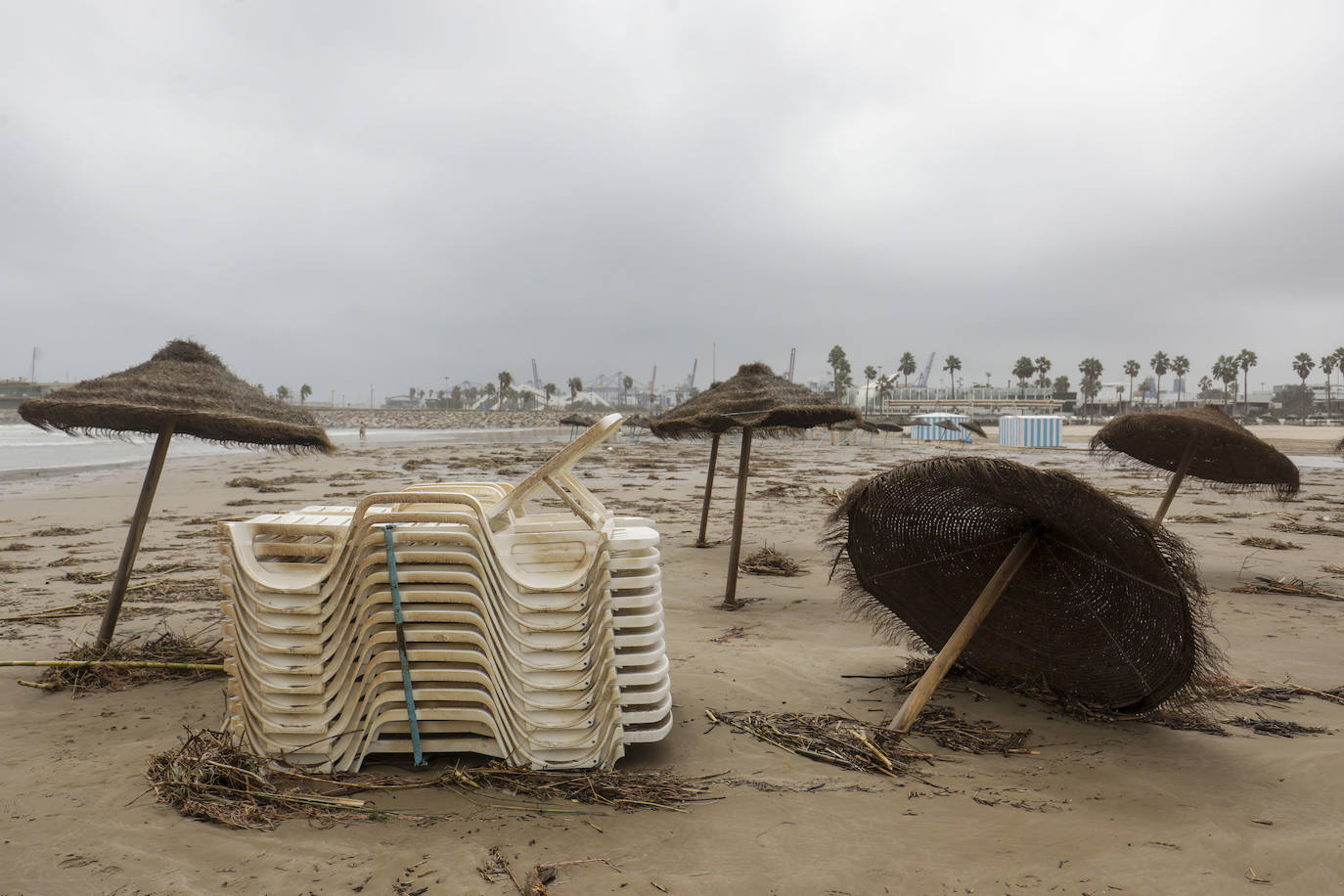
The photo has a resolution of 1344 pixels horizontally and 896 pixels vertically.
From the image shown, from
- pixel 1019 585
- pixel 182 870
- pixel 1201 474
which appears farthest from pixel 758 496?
pixel 182 870

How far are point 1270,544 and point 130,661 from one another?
11992mm

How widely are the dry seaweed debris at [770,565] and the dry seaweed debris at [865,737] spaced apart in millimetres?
3845

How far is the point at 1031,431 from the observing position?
38344 millimetres

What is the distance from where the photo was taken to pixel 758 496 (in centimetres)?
1443

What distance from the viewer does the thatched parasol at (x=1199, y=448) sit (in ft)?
23.5

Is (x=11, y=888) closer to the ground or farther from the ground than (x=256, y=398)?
closer to the ground

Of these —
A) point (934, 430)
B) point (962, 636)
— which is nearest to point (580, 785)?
point (962, 636)

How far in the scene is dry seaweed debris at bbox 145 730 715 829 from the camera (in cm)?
271

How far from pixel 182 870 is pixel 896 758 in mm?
2793

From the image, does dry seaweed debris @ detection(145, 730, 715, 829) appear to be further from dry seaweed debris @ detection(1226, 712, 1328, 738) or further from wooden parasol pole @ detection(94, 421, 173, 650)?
dry seaweed debris @ detection(1226, 712, 1328, 738)

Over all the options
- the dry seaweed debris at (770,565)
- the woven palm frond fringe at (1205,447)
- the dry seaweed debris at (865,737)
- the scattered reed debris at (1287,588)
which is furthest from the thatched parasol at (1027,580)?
the scattered reed debris at (1287,588)

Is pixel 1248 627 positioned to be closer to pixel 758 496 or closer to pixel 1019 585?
pixel 1019 585

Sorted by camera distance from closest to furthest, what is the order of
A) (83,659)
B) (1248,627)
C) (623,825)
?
(623,825) → (83,659) → (1248,627)

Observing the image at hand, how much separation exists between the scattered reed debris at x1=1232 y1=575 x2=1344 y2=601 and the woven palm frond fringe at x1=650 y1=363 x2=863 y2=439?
413 centimetres
